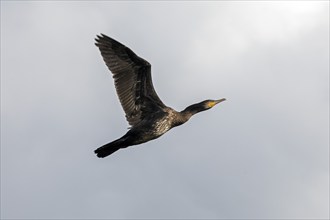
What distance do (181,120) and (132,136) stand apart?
4.74ft

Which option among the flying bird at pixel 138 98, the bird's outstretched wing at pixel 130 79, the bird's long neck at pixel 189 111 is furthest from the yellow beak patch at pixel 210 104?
the bird's outstretched wing at pixel 130 79

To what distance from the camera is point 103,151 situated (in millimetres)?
17453

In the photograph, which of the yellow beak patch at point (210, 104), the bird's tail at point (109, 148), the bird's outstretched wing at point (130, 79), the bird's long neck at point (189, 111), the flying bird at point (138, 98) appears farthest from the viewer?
the yellow beak patch at point (210, 104)

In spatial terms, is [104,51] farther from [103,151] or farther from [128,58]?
[103,151]

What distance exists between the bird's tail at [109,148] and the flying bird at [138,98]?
26cm

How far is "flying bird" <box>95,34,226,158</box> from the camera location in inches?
710

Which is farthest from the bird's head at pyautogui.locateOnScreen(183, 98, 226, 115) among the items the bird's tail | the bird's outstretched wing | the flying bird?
the bird's tail

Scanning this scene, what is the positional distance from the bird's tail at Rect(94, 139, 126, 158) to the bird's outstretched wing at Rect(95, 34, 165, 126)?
1325 mm

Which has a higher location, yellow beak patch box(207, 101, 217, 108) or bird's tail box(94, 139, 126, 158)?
yellow beak patch box(207, 101, 217, 108)

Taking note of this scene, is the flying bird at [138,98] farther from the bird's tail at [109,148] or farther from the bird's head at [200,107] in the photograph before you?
the bird's tail at [109,148]

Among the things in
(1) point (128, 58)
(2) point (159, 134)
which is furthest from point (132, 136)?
(1) point (128, 58)

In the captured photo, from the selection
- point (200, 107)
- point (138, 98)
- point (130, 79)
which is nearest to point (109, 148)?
point (138, 98)

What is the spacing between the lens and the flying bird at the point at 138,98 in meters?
18.0

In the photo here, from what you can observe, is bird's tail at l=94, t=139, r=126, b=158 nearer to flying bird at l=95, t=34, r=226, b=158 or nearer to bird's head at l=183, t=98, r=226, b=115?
flying bird at l=95, t=34, r=226, b=158
